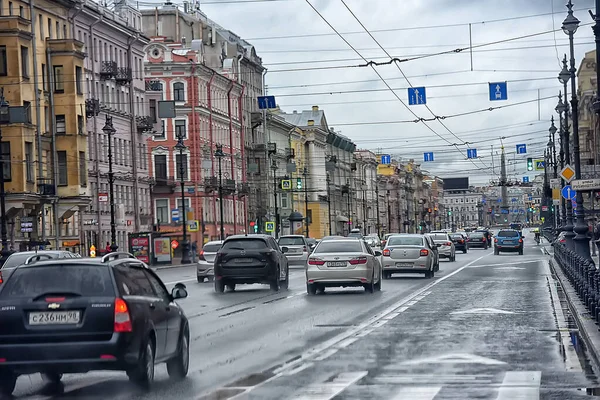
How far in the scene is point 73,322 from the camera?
12938mm

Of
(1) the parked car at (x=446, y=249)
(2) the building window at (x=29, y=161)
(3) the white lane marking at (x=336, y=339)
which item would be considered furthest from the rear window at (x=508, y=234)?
(3) the white lane marking at (x=336, y=339)

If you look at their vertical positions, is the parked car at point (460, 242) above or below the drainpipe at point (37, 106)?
below

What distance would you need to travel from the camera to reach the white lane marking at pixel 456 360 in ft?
51.5

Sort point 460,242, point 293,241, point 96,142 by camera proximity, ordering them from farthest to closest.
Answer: point 460,242
point 96,142
point 293,241

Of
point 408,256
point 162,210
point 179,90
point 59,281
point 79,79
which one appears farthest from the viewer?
point 179,90

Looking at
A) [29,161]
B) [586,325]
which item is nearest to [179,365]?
[586,325]

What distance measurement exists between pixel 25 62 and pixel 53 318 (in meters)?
54.8

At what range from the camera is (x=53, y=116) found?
2739 inches

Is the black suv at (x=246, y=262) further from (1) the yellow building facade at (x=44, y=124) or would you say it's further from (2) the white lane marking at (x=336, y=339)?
(1) the yellow building facade at (x=44, y=124)

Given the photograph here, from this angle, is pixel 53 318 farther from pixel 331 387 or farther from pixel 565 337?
pixel 565 337

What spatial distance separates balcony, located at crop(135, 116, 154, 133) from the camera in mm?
A: 89250

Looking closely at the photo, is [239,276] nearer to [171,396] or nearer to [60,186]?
[171,396]

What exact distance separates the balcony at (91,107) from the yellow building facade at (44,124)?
182 centimetres

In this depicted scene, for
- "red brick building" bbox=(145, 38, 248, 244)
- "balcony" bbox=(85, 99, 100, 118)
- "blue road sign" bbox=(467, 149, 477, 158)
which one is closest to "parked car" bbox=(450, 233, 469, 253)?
"blue road sign" bbox=(467, 149, 477, 158)
